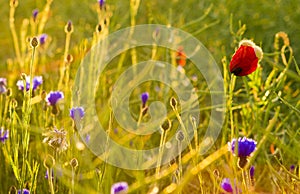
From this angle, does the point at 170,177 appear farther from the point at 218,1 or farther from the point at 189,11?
the point at 189,11

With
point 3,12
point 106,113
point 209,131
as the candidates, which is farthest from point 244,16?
point 3,12

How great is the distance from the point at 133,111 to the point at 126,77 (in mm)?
149

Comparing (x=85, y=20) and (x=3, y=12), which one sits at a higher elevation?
(x=3, y=12)

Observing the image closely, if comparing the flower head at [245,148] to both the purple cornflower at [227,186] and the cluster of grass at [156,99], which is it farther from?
the purple cornflower at [227,186]

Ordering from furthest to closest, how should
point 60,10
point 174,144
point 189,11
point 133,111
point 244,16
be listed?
point 60,10
point 189,11
point 244,16
point 133,111
point 174,144

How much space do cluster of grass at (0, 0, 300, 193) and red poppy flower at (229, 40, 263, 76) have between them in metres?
0.08

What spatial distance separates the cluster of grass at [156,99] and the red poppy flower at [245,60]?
0.08 m

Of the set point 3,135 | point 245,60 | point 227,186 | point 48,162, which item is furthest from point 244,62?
point 3,135

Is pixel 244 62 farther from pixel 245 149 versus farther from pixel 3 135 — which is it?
pixel 3 135

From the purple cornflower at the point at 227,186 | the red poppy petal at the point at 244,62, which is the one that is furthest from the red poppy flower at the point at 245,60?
the purple cornflower at the point at 227,186

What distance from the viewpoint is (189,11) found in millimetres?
2754

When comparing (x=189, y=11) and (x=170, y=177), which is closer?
(x=170, y=177)

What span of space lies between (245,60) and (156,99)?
2.90 ft

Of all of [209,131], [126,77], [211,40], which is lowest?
[209,131]
